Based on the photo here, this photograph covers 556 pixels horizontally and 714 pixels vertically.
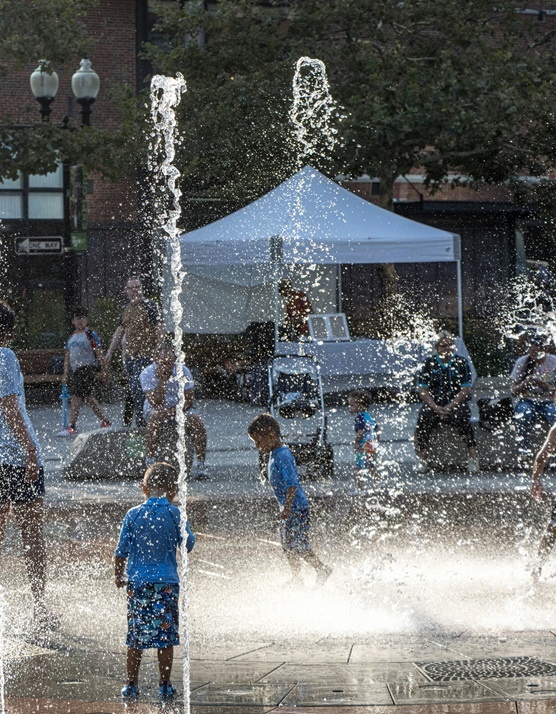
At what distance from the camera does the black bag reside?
12.0 metres

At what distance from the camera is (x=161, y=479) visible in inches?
210

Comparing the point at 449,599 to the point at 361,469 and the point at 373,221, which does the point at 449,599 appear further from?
the point at 373,221

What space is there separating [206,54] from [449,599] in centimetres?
1682

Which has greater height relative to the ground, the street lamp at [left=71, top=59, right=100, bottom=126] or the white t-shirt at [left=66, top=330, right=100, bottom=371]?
the street lamp at [left=71, top=59, right=100, bottom=126]

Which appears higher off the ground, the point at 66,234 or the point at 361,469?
the point at 66,234

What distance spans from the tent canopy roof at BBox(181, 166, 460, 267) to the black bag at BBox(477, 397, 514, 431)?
13.7ft

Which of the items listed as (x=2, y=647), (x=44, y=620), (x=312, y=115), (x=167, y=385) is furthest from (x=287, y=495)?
(x=312, y=115)

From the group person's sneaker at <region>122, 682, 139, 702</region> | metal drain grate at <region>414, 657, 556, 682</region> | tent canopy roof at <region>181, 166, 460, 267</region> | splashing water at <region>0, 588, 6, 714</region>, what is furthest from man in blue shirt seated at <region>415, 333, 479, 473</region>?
person's sneaker at <region>122, 682, 139, 702</region>

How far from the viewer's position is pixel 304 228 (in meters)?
16.0

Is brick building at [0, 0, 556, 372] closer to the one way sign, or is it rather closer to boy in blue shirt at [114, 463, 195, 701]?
the one way sign

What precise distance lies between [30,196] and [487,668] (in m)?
23.1

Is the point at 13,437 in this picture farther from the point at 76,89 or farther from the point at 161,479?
the point at 76,89

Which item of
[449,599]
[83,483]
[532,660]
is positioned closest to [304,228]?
[83,483]

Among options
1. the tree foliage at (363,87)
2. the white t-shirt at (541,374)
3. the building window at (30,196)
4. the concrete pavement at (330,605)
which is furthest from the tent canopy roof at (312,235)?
the building window at (30,196)
